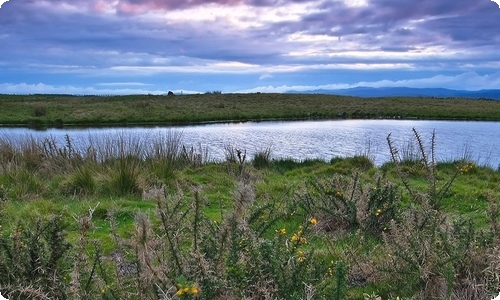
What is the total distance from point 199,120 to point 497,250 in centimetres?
3950

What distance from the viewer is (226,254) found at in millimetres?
3578

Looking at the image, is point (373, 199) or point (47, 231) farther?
point (373, 199)

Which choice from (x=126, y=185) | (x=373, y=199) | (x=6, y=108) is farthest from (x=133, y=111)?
(x=373, y=199)

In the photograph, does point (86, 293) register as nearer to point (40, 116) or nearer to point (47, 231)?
point (47, 231)

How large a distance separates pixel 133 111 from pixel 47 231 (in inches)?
1735

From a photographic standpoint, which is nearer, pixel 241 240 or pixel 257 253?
pixel 257 253

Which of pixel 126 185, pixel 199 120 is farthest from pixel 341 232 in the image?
pixel 199 120

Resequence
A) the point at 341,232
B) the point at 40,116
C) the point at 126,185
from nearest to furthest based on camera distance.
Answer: the point at 341,232, the point at 126,185, the point at 40,116

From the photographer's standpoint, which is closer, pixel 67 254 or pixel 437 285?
pixel 437 285

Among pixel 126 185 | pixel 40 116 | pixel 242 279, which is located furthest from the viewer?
pixel 40 116

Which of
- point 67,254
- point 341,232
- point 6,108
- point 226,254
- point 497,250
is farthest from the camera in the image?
point 6,108

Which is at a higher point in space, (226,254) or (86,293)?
(226,254)

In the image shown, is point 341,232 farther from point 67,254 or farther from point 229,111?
point 229,111

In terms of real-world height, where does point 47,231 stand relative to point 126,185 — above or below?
above
